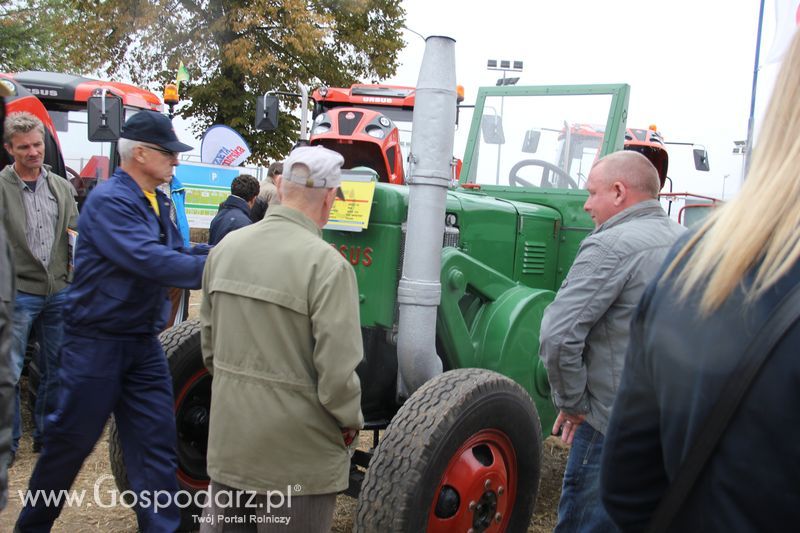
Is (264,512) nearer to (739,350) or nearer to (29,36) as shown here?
(739,350)

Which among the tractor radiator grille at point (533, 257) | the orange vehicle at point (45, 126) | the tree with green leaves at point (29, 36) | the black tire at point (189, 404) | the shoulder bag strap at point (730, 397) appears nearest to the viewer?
the shoulder bag strap at point (730, 397)

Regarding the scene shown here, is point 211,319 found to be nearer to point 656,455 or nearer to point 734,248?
point 656,455

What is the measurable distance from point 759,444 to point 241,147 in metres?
8.81

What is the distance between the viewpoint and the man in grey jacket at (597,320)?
7.63 ft

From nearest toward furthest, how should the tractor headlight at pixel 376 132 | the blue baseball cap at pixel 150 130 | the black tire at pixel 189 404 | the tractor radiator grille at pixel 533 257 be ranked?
the blue baseball cap at pixel 150 130 → the black tire at pixel 189 404 → the tractor radiator grille at pixel 533 257 → the tractor headlight at pixel 376 132

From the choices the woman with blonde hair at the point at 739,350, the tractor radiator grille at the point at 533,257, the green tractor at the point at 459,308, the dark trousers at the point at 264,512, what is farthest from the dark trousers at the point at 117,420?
the woman with blonde hair at the point at 739,350

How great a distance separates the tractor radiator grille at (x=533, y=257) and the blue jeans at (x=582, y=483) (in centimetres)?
150

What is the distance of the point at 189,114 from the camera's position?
59.6 ft

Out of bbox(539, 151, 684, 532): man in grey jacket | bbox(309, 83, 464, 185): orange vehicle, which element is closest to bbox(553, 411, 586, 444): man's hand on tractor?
bbox(539, 151, 684, 532): man in grey jacket

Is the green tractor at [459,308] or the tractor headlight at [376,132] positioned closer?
the green tractor at [459,308]

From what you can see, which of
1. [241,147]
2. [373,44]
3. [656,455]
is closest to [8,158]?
[656,455]

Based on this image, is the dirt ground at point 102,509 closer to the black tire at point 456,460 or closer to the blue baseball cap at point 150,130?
the black tire at point 456,460

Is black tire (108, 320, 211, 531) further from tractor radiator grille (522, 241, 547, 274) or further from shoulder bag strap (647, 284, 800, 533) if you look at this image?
shoulder bag strap (647, 284, 800, 533)

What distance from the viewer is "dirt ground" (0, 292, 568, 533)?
3.52 meters
